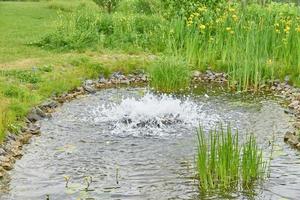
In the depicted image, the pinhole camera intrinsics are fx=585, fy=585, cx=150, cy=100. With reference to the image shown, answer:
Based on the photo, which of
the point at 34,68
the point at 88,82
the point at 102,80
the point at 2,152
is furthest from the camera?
the point at 102,80

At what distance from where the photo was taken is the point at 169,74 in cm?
1352

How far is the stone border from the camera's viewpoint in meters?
8.97

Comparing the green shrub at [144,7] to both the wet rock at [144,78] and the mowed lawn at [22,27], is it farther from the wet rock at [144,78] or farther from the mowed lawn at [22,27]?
the wet rock at [144,78]

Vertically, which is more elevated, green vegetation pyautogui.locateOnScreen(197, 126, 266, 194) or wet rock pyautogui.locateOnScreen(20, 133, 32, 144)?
green vegetation pyautogui.locateOnScreen(197, 126, 266, 194)

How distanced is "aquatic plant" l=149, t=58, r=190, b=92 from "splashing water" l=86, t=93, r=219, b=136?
196 cm

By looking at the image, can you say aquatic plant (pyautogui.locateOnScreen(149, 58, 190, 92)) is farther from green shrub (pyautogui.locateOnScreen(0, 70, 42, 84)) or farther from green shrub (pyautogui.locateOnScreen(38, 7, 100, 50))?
green shrub (pyautogui.locateOnScreen(38, 7, 100, 50))

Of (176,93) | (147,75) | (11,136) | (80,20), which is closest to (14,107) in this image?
(11,136)

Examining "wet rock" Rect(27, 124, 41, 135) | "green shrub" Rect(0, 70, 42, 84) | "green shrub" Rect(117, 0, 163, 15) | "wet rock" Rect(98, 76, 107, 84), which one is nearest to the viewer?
"wet rock" Rect(27, 124, 41, 135)

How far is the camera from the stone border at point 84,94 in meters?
8.97

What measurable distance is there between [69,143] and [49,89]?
3.38 meters

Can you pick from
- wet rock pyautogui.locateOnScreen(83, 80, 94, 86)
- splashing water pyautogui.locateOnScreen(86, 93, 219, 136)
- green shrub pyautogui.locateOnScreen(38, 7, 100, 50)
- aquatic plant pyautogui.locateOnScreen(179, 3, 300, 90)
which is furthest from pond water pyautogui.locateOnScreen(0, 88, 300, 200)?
green shrub pyautogui.locateOnScreen(38, 7, 100, 50)

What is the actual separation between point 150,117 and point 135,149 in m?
1.56

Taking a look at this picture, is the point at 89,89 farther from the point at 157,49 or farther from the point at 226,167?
the point at 226,167

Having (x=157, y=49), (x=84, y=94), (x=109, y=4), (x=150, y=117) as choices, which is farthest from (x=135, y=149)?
(x=109, y=4)
